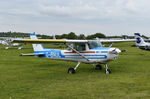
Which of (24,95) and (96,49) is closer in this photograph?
(24,95)

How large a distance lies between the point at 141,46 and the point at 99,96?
2012cm

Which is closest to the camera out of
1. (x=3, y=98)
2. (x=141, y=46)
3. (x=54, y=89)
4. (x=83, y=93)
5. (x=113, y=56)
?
(x=3, y=98)

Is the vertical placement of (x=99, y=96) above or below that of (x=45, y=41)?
below

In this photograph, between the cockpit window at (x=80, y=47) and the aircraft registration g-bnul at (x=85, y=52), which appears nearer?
the aircraft registration g-bnul at (x=85, y=52)

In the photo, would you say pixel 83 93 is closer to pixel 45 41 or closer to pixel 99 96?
pixel 99 96

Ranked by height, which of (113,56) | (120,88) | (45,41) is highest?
(45,41)

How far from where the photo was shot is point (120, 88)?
806cm

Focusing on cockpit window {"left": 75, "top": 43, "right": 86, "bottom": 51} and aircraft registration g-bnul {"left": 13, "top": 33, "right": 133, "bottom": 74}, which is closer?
aircraft registration g-bnul {"left": 13, "top": 33, "right": 133, "bottom": 74}

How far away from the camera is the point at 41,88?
8.11 meters

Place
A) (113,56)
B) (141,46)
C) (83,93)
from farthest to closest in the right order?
1. (141,46)
2. (113,56)
3. (83,93)

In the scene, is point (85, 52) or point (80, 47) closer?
point (85, 52)

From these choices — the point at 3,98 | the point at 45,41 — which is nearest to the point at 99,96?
the point at 3,98

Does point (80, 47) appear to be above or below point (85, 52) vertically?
above

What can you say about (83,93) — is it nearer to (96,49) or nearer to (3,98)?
(3,98)
